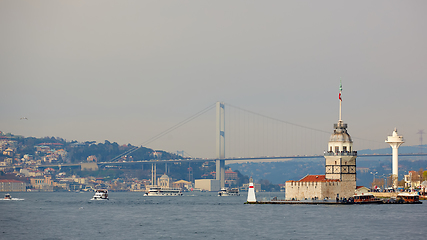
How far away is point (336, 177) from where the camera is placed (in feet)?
253

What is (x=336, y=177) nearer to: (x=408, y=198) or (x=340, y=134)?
(x=340, y=134)

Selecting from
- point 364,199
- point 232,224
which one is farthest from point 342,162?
point 232,224

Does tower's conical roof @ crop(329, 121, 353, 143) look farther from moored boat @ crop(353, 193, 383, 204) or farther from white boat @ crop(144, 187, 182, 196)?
white boat @ crop(144, 187, 182, 196)

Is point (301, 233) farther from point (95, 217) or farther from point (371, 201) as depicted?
point (371, 201)

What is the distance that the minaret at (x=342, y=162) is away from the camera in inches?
3027

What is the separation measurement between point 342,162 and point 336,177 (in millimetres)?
Answer: 1635

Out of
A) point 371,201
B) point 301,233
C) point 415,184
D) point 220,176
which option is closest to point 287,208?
point 371,201

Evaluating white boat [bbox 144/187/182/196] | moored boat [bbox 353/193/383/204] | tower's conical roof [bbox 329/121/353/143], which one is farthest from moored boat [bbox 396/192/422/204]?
white boat [bbox 144/187/182/196]

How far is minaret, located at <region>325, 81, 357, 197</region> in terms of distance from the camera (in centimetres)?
7688

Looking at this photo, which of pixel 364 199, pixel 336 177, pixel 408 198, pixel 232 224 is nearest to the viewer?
pixel 232 224

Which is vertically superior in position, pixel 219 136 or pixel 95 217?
pixel 219 136

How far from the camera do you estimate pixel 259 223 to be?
57219 mm

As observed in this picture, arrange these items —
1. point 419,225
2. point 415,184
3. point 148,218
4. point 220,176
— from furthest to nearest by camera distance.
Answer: point 220,176, point 415,184, point 148,218, point 419,225

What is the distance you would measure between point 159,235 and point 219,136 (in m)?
118
